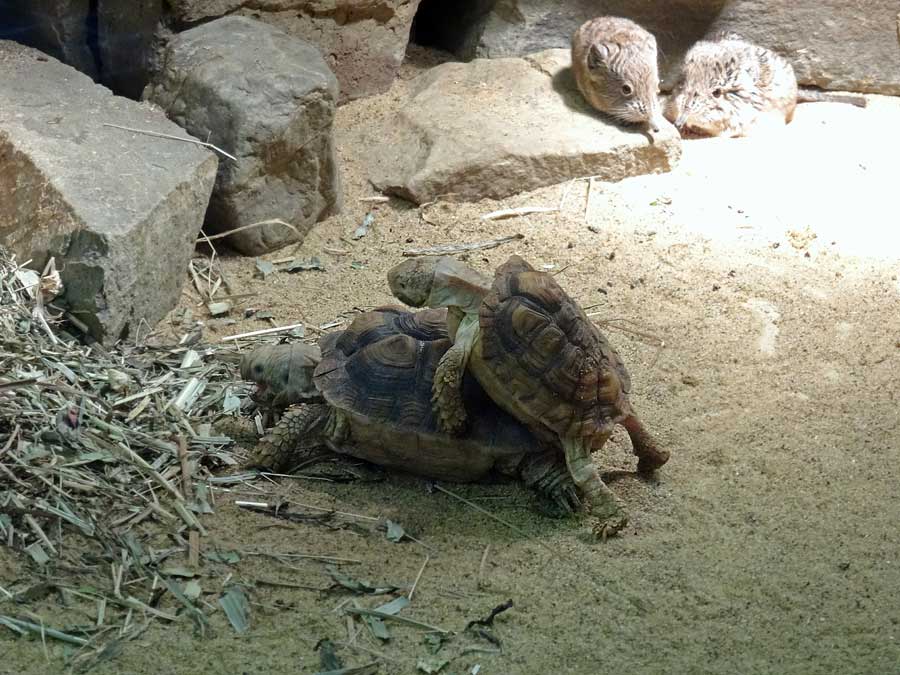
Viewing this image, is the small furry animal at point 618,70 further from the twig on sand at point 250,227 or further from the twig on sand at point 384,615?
the twig on sand at point 384,615

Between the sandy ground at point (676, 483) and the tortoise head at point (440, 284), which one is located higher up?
the tortoise head at point (440, 284)

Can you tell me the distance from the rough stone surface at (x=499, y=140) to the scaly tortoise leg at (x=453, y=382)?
2608mm

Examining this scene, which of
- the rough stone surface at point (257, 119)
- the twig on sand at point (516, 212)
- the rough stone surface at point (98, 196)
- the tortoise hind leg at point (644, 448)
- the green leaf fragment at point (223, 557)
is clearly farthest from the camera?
the twig on sand at point (516, 212)

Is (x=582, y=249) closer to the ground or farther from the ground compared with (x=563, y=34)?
closer to the ground

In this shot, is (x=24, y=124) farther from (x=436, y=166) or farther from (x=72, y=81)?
(x=436, y=166)

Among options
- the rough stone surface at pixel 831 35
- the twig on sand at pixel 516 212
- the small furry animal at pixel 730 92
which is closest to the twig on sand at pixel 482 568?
the twig on sand at pixel 516 212

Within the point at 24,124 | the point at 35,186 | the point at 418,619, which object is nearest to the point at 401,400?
the point at 418,619

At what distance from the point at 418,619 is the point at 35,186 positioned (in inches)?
111

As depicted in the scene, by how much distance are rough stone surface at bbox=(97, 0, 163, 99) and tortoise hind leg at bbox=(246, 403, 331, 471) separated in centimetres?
292

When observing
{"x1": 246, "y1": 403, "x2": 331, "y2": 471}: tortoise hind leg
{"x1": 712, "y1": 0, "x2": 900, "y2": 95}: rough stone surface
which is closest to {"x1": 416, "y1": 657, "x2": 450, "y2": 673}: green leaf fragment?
{"x1": 246, "y1": 403, "x2": 331, "y2": 471}: tortoise hind leg

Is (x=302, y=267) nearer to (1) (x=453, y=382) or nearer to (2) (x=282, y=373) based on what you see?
(2) (x=282, y=373)

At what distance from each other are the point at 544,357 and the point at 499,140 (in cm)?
306

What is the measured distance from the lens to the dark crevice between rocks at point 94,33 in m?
5.76

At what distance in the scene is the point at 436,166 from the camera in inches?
242
